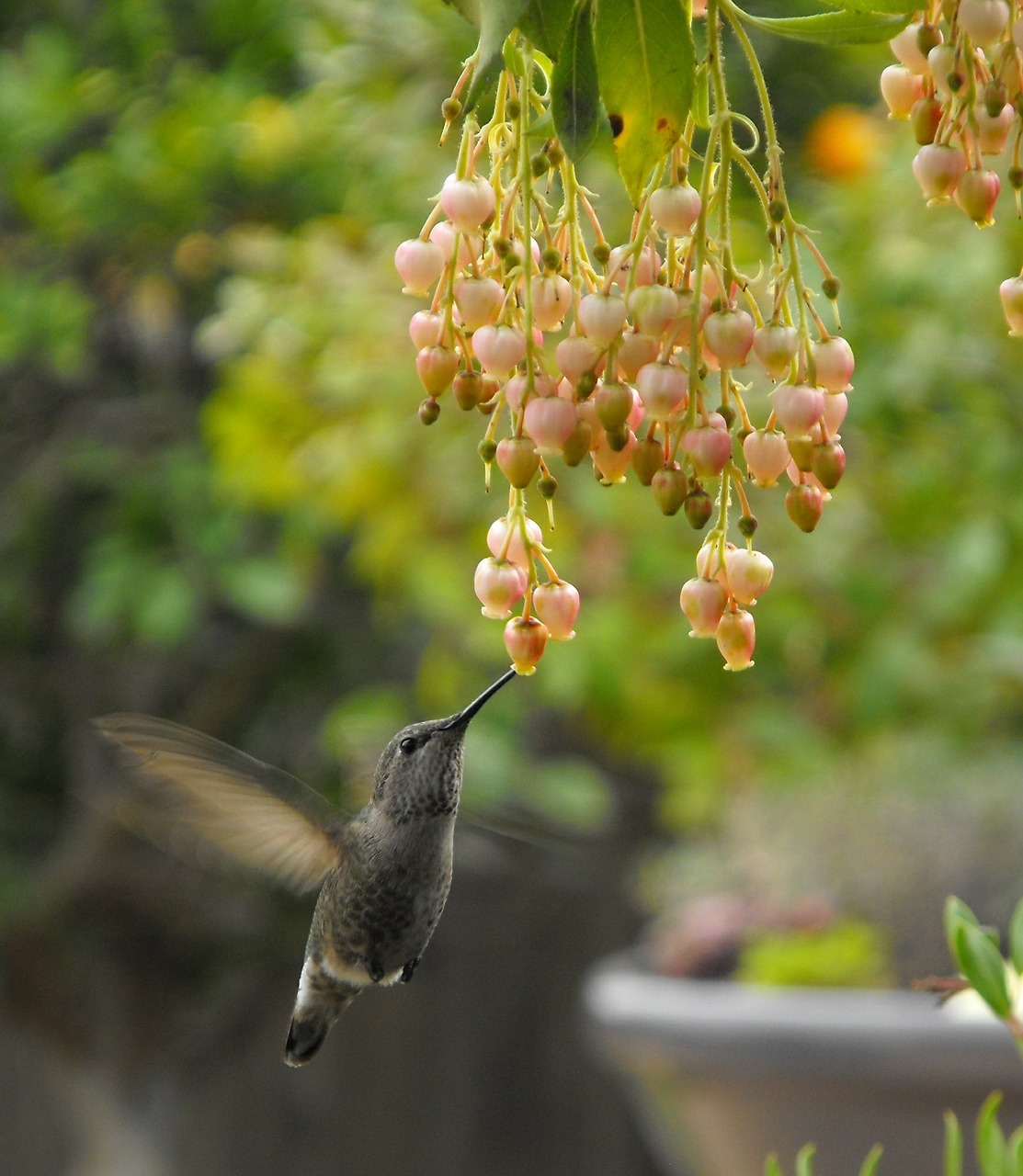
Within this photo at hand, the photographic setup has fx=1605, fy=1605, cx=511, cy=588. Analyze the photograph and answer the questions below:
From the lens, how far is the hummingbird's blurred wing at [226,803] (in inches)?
29.9

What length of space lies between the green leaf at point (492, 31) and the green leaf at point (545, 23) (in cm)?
1

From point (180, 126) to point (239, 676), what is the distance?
1119 millimetres

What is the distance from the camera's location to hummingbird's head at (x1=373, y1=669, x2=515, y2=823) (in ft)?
2.28

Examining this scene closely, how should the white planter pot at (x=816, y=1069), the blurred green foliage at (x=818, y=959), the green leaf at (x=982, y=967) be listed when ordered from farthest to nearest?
the blurred green foliage at (x=818, y=959) → the white planter pot at (x=816, y=1069) → the green leaf at (x=982, y=967)

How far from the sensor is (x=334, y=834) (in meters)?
0.87

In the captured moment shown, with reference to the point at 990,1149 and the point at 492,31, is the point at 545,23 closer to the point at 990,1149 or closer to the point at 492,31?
the point at 492,31

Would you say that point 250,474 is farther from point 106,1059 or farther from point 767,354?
point 767,354

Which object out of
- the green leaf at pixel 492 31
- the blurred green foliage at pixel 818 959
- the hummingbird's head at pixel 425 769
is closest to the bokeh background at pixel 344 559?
the blurred green foliage at pixel 818 959

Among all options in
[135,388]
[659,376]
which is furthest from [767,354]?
[135,388]

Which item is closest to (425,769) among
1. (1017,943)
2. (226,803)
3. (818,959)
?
(226,803)

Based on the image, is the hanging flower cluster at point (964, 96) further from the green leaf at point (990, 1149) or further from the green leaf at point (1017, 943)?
the green leaf at point (990, 1149)

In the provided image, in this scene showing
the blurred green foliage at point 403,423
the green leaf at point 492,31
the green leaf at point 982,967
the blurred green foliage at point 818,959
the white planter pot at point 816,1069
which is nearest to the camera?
the green leaf at point 492,31

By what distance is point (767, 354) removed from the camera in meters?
0.49

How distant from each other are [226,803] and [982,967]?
38 cm
